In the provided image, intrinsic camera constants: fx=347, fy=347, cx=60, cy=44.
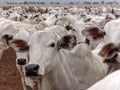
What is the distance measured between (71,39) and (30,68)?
29.2 inches

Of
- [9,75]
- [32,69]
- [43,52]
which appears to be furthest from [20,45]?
[9,75]

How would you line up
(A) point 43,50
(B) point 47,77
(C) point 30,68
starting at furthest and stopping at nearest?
1. (B) point 47,77
2. (A) point 43,50
3. (C) point 30,68

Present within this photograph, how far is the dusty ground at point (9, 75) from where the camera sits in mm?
9250

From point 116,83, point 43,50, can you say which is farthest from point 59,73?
point 116,83

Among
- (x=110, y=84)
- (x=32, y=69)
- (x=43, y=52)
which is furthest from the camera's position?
(x=43, y=52)

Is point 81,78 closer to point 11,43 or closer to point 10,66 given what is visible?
point 11,43

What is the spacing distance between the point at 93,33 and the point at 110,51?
29.3 inches

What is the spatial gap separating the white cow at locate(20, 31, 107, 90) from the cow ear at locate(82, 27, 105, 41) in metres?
0.26

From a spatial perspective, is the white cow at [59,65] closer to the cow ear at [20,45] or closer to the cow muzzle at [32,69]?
the cow muzzle at [32,69]

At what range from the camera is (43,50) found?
420cm

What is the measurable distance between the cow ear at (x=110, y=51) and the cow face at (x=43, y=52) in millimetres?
504

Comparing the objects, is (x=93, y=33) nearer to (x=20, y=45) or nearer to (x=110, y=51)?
(x=110, y=51)

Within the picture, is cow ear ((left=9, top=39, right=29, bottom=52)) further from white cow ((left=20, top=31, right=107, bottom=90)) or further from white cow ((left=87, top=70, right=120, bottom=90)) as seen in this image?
white cow ((left=87, top=70, right=120, bottom=90))

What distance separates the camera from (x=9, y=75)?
10.5m
